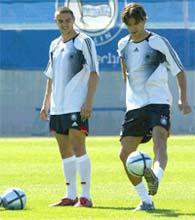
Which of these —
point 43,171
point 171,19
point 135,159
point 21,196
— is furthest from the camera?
point 171,19

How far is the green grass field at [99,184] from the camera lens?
35.2 ft

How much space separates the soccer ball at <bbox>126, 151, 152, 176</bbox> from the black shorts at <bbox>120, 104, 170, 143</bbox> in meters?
0.59

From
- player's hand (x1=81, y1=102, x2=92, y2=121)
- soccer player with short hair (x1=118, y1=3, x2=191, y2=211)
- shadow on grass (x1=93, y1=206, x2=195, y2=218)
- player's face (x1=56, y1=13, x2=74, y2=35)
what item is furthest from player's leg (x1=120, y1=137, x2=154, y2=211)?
player's face (x1=56, y1=13, x2=74, y2=35)

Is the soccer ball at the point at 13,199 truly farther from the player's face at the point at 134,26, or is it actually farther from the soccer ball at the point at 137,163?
the player's face at the point at 134,26

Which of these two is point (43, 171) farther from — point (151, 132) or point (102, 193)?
point (151, 132)

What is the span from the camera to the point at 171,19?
34.4 m

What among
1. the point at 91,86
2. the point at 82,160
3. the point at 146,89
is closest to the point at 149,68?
the point at 146,89

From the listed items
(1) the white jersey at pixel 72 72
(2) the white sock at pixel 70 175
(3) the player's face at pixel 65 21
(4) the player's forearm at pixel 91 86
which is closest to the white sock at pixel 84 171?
(2) the white sock at pixel 70 175

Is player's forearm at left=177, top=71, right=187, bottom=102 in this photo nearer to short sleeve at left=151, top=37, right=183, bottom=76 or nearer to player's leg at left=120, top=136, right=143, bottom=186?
short sleeve at left=151, top=37, right=183, bottom=76

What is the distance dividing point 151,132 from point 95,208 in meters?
1.10

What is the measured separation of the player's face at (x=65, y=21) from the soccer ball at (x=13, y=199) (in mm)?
1888

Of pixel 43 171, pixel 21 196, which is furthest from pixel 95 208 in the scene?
pixel 43 171

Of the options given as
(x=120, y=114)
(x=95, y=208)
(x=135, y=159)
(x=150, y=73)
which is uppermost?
(x=150, y=73)

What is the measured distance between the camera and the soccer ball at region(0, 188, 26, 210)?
11.2 meters
